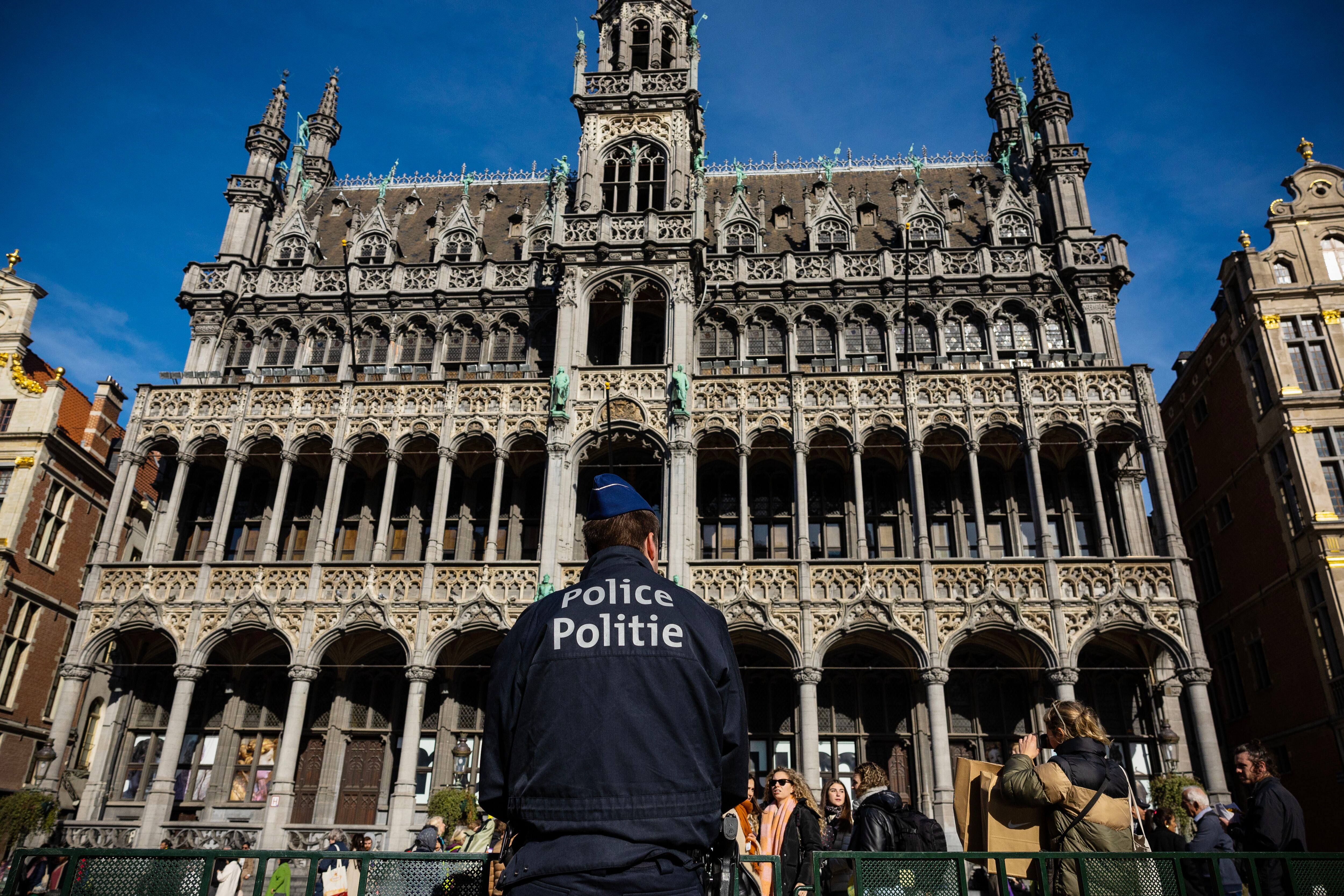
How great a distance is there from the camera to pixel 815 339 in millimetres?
26688

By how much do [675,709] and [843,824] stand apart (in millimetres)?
7778

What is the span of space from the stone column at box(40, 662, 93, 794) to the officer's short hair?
22.3 m

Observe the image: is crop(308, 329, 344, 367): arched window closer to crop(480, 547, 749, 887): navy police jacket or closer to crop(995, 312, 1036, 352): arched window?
crop(995, 312, 1036, 352): arched window

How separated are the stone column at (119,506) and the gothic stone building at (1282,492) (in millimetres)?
29187

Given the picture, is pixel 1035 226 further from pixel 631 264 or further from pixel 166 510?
pixel 166 510

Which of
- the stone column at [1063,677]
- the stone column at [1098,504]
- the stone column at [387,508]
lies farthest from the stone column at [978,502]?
the stone column at [387,508]

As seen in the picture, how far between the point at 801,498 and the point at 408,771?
11047mm

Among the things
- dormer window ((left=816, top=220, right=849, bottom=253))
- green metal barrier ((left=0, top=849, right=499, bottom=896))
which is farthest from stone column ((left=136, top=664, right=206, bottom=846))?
dormer window ((left=816, top=220, right=849, bottom=253))

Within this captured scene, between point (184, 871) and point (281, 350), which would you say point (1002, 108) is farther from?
point (184, 871)

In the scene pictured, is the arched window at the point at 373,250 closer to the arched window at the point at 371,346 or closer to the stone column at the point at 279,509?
the arched window at the point at 371,346

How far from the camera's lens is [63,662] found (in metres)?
21.3

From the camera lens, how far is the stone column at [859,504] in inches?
870

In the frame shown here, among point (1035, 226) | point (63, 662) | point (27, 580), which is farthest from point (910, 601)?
point (27, 580)

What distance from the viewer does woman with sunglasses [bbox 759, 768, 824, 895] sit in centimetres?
834
